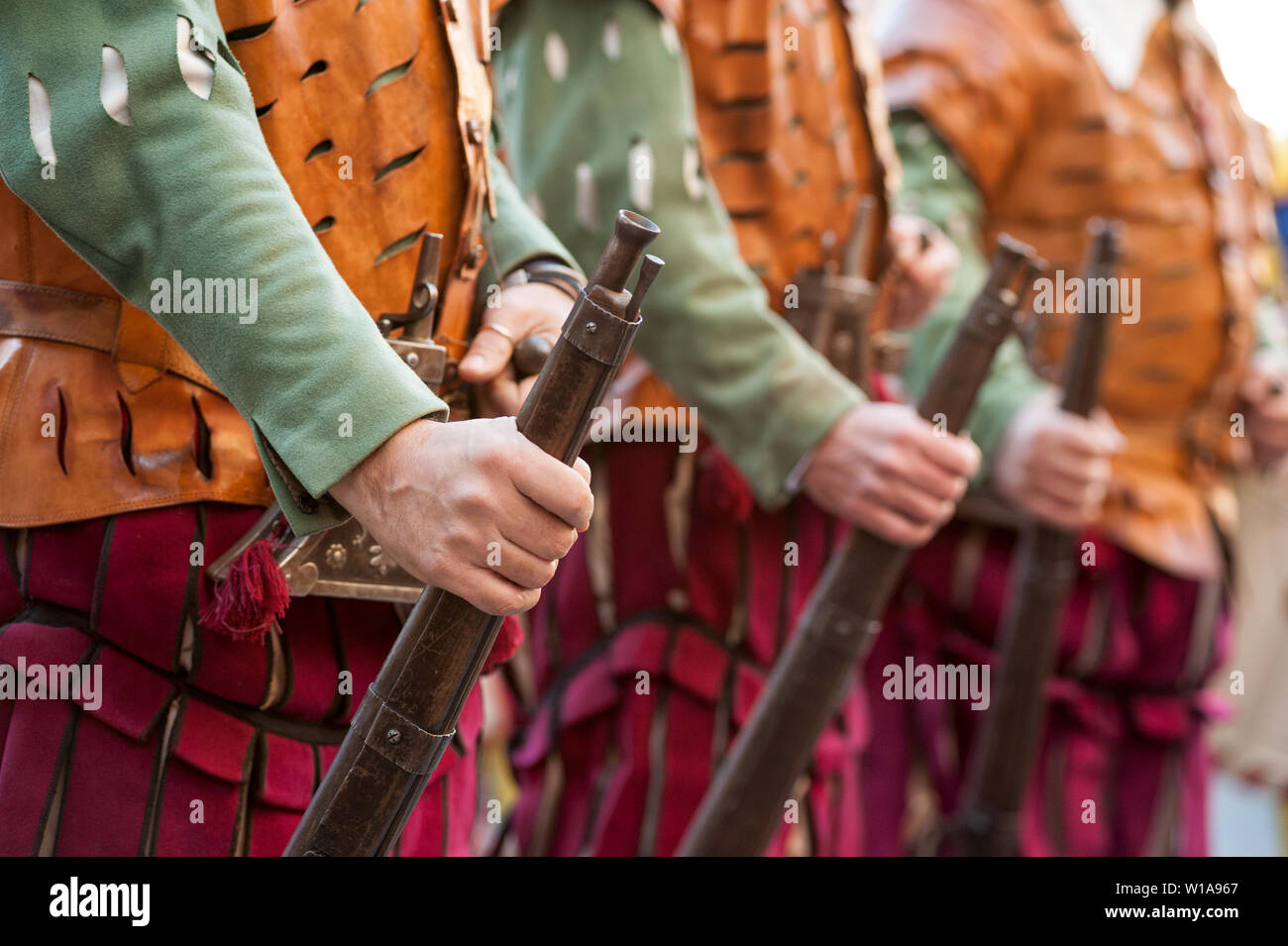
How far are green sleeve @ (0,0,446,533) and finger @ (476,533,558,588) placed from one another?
9cm

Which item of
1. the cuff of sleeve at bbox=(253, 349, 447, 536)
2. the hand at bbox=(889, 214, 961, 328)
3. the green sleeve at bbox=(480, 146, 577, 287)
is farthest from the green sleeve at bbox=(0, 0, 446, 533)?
the hand at bbox=(889, 214, 961, 328)

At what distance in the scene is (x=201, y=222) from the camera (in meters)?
0.80

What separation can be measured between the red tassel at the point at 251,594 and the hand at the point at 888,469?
2.16ft

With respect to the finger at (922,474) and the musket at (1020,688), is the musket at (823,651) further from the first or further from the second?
the musket at (1020,688)

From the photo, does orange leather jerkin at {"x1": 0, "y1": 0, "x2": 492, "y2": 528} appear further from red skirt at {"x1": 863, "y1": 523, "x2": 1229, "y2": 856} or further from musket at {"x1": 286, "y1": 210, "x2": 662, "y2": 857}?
red skirt at {"x1": 863, "y1": 523, "x2": 1229, "y2": 856}

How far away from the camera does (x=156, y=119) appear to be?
81 centimetres

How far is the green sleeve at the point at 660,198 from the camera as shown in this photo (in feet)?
4.43

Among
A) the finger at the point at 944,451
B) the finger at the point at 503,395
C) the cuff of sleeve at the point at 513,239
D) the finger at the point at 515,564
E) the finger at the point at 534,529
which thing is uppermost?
the cuff of sleeve at the point at 513,239

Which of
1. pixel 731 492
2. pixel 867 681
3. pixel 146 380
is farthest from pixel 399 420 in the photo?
pixel 867 681

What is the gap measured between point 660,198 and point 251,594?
2.04 ft

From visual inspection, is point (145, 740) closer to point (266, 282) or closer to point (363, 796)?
point (363, 796)

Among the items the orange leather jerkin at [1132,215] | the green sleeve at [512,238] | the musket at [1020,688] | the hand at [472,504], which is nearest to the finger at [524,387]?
the green sleeve at [512,238]

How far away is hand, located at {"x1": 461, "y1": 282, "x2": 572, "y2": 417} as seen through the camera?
39.2 inches
